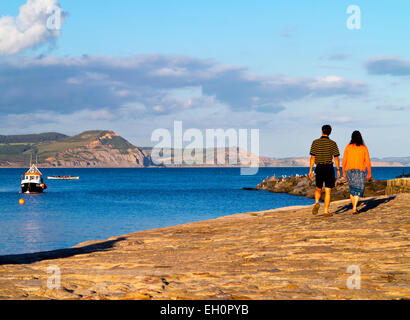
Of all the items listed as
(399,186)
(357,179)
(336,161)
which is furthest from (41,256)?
(399,186)

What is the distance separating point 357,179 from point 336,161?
1203mm

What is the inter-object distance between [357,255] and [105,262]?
5.40 meters

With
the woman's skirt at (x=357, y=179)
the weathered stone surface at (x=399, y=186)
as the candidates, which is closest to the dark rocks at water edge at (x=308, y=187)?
the weathered stone surface at (x=399, y=186)

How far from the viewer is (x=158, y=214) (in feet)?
172

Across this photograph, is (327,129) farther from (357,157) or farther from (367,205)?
(367,205)

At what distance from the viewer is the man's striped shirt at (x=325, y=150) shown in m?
14.5

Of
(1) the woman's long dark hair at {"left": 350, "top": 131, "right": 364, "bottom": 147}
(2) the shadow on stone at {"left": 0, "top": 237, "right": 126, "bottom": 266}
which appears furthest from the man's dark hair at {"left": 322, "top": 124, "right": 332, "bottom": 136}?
(2) the shadow on stone at {"left": 0, "top": 237, "right": 126, "bottom": 266}

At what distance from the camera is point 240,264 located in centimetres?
966

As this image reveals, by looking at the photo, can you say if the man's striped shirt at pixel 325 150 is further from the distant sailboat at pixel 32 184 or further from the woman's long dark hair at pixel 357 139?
the distant sailboat at pixel 32 184

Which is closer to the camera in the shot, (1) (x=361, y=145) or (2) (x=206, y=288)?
(2) (x=206, y=288)

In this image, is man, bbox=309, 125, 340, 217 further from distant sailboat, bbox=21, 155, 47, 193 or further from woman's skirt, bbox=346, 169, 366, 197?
distant sailboat, bbox=21, 155, 47, 193

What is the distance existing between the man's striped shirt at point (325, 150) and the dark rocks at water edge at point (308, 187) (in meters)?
37.1
